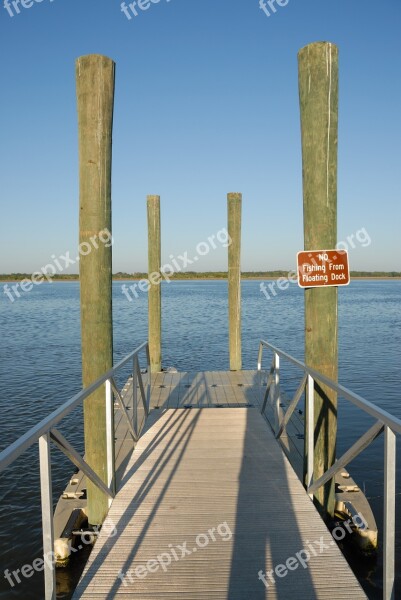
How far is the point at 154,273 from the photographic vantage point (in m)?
10.4

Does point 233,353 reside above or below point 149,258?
below

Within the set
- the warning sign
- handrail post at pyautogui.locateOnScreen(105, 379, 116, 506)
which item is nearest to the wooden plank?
handrail post at pyautogui.locateOnScreen(105, 379, 116, 506)

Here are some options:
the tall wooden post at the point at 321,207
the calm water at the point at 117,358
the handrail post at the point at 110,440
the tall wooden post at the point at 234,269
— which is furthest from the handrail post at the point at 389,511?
the tall wooden post at the point at 234,269

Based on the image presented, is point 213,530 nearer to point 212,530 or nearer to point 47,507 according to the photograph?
point 212,530

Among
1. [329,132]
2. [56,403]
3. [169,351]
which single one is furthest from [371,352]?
[329,132]

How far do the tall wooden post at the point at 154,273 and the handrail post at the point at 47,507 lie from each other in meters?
7.86

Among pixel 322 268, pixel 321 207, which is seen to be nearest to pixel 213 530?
pixel 322 268

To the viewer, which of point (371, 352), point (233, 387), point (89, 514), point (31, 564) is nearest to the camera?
point (89, 514)

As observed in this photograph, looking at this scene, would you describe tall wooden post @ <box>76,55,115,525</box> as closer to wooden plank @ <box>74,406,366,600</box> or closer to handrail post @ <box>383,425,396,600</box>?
wooden plank @ <box>74,406,366,600</box>

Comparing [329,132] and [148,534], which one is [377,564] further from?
[329,132]

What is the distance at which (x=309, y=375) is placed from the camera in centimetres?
406

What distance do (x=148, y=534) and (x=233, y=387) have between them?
570cm

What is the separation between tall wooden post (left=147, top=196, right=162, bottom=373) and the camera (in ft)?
33.8

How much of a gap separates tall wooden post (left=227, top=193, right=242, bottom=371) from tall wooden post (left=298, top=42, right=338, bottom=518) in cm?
585
